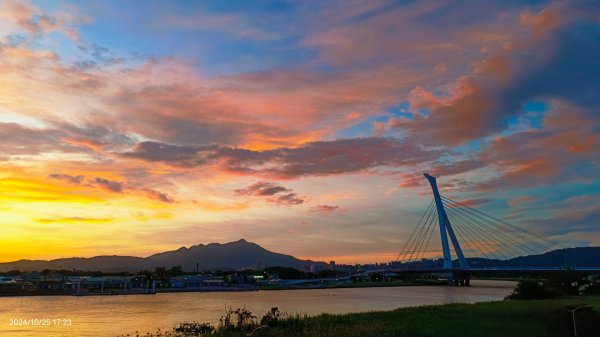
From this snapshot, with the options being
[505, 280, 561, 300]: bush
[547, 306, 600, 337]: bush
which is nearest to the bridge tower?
[505, 280, 561, 300]: bush

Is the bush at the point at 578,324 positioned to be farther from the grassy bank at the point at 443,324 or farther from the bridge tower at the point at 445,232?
the bridge tower at the point at 445,232

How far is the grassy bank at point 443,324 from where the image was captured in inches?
885

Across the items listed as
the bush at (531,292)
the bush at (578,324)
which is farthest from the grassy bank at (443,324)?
the bush at (531,292)

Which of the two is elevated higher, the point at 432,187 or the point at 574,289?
the point at 432,187

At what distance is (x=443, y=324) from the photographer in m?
25.8

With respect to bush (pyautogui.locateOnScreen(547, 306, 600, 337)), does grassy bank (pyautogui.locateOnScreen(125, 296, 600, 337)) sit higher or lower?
lower

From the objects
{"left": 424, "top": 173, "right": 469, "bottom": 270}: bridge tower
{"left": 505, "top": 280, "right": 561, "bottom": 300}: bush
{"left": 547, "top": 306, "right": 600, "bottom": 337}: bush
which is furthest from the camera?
{"left": 424, "top": 173, "right": 469, "bottom": 270}: bridge tower

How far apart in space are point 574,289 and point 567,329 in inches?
1549

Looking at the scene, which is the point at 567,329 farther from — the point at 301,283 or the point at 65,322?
the point at 301,283

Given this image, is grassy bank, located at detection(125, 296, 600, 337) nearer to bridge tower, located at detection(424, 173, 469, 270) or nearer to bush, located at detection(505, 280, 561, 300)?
bush, located at detection(505, 280, 561, 300)

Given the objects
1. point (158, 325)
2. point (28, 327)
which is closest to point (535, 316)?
point (158, 325)

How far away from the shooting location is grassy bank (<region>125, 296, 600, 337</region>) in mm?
22484

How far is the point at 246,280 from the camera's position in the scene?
18450cm

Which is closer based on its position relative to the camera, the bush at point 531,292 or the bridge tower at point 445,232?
the bush at point 531,292
